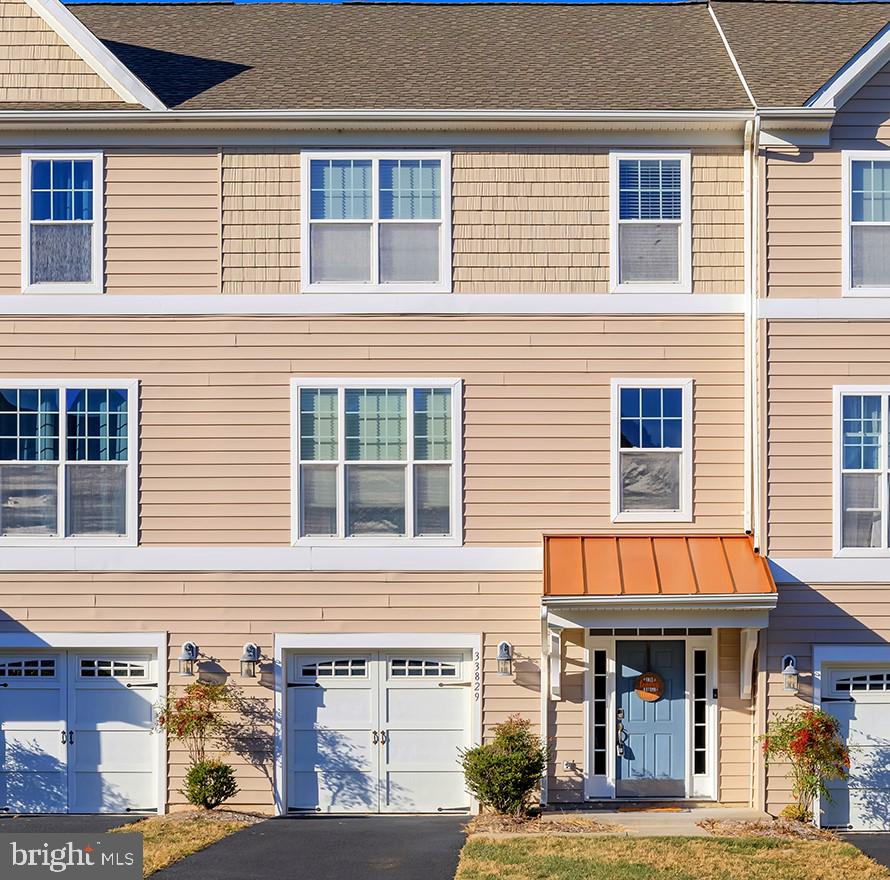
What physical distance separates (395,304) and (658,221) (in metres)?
3.40

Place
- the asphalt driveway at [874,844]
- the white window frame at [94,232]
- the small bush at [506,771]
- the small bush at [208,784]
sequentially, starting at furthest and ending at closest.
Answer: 1. the white window frame at [94,232]
2. the small bush at [208,784]
3. the small bush at [506,771]
4. the asphalt driveway at [874,844]

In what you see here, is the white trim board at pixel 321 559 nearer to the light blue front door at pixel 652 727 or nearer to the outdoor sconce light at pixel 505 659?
the outdoor sconce light at pixel 505 659

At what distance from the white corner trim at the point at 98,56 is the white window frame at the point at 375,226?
6.60ft

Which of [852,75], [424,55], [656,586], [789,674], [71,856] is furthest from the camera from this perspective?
[424,55]

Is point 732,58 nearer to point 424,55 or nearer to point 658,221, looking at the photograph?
point 658,221

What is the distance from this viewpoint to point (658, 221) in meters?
15.3

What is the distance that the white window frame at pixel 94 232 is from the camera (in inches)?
596

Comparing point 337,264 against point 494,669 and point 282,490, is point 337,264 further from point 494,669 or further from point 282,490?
point 494,669

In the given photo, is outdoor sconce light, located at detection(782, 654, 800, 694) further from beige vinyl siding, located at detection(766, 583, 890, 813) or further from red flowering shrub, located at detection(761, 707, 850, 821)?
red flowering shrub, located at detection(761, 707, 850, 821)

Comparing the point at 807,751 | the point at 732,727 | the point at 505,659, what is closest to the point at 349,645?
the point at 505,659

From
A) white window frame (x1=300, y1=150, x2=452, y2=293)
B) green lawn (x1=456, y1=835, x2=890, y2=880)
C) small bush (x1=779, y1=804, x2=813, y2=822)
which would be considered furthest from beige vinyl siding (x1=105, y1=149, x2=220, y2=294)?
small bush (x1=779, y1=804, x2=813, y2=822)

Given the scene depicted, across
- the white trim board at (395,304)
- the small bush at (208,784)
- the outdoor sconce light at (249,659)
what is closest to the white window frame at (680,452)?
the white trim board at (395,304)

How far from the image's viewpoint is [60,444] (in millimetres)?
15039

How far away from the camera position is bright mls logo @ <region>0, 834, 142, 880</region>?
11539 millimetres
